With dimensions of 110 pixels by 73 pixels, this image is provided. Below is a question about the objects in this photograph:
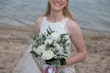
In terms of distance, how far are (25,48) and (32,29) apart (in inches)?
63.0

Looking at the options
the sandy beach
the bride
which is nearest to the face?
the bride

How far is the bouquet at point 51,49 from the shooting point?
2006 mm

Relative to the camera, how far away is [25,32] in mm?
6766

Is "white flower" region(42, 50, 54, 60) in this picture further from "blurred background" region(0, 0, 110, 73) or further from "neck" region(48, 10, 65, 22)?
"blurred background" region(0, 0, 110, 73)

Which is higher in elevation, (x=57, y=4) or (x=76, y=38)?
(x=57, y=4)

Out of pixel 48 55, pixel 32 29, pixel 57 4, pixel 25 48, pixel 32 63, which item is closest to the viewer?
pixel 48 55

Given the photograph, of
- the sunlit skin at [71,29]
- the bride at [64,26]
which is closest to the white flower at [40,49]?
the bride at [64,26]

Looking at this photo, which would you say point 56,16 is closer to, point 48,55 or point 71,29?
point 71,29

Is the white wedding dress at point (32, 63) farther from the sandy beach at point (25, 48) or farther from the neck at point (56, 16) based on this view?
the sandy beach at point (25, 48)

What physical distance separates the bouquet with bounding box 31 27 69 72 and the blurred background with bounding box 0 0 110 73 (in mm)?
2794

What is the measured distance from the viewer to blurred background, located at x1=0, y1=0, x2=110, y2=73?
5.13 metres

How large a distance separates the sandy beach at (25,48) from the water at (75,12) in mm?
832

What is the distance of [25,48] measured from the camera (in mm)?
5676

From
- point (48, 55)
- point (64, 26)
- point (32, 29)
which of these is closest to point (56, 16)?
point (64, 26)
